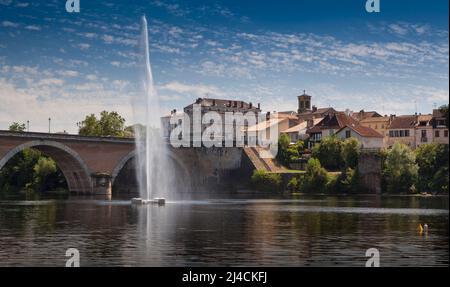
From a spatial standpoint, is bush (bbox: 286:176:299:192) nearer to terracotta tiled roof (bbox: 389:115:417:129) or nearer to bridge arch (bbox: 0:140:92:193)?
terracotta tiled roof (bbox: 389:115:417:129)

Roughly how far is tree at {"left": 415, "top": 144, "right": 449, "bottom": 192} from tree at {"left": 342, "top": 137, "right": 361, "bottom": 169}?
8232 mm

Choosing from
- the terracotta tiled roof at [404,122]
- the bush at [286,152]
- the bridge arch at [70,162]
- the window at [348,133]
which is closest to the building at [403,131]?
the terracotta tiled roof at [404,122]

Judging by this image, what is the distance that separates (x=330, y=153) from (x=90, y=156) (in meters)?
34.4

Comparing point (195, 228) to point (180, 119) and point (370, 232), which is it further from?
point (180, 119)

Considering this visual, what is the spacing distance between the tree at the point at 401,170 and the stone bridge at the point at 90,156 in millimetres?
30069

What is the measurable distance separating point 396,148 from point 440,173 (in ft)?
23.5

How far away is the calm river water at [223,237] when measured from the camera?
1168 inches

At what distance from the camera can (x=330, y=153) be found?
106 meters

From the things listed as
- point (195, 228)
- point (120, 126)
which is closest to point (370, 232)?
point (195, 228)

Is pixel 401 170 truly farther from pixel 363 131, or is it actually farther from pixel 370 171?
pixel 363 131

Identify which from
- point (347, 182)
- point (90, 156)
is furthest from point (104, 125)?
point (347, 182)

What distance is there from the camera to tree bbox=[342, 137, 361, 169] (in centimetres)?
10006
